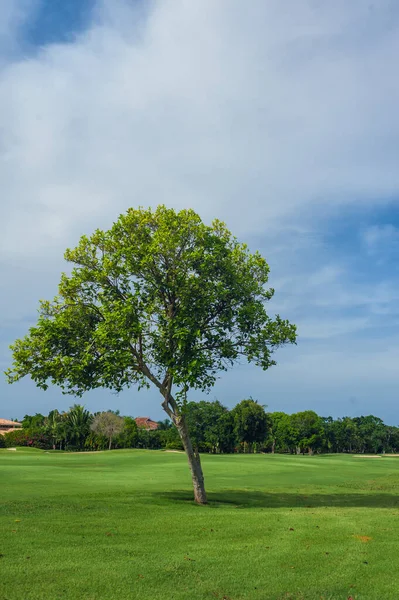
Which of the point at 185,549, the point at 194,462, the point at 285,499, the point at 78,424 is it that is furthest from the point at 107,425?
the point at 185,549

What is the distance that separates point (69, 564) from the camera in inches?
483

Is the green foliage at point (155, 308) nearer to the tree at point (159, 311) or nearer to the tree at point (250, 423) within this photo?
the tree at point (159, 311)

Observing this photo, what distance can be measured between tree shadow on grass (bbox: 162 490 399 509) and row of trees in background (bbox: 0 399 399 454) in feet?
226

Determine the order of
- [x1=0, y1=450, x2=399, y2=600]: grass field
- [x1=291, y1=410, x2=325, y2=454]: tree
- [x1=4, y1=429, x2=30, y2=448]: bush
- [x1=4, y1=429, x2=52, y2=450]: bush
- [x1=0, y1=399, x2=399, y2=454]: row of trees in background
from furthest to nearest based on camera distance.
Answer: [x1=291, y1=410, x2=325, y2=454]: tree, [x1=0, y1=399, x2=399, y2=454]: row of trees in background, [x1=4, y1=429, x2=52, y2=450]: bush, [x1=4, y1=429, x2=30, y2=448]: bush, [x1=0, y1=450, x2=399, y2=600]: grass field

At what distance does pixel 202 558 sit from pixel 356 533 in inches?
241

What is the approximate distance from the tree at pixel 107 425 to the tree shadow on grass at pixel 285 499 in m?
67.8

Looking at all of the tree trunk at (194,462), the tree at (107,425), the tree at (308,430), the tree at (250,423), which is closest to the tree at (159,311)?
the tree trunk at (194,462)

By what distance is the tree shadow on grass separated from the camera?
25.7m

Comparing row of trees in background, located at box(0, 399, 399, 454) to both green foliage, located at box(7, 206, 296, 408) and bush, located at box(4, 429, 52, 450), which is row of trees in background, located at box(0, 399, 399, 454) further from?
green foliage, located at box(7, 206, 296, 408)

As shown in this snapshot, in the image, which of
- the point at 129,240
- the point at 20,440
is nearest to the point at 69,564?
the point at 129,240

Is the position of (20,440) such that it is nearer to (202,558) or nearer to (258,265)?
(258,265)

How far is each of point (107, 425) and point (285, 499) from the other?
7133 centimetres

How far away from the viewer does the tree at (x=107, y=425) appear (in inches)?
3789

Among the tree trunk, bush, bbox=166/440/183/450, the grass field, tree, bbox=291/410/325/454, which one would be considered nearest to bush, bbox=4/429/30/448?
bush, bbox=166/440/183/450
